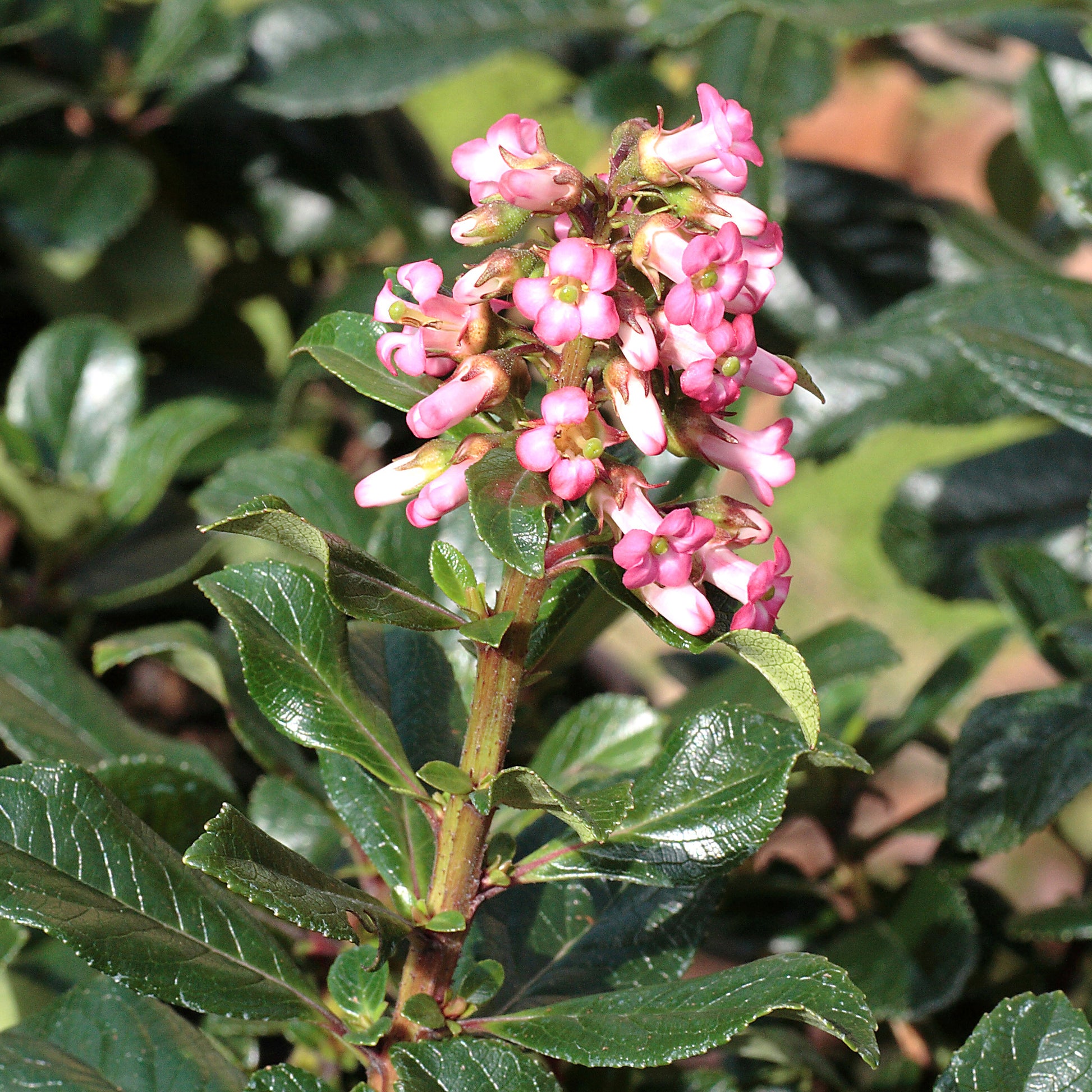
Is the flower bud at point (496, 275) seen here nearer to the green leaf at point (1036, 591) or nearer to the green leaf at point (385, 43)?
the green leaf at point (1036, 591)

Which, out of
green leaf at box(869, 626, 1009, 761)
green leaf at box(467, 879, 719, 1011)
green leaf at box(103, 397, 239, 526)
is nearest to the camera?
green leaf at box(467, 879, 719, 1011)

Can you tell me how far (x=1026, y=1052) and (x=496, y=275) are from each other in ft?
1.70

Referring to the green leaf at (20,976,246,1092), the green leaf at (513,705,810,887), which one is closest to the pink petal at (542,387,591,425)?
the green leaf at (513,705,810,887)

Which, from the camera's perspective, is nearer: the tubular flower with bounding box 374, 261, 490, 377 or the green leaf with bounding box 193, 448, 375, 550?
the tubular flower with bounding box 374, 261, 490, 377

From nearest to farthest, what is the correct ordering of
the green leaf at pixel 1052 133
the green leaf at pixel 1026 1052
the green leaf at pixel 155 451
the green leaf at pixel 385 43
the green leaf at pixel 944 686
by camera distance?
1. the green leaf at pixel 1026 1052
2. the green leaf at pixel 944 686
3. the green leaf at pixel 155 451
4. the green leaf at pixel 1052 133
5. the green leaf at pixel 385 43

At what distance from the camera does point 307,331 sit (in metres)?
0.75

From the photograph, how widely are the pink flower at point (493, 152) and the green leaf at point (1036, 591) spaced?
0.66m

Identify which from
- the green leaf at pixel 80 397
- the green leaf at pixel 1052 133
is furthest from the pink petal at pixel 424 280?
the green leaf at pixel 1052 133

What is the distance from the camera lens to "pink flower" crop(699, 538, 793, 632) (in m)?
0.64

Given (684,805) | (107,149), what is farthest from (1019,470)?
(107,149)

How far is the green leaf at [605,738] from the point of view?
885 millimetres

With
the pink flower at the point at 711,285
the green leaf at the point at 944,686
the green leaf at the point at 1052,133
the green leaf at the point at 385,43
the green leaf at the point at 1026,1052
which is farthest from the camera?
the green leaf at the point at 385,43

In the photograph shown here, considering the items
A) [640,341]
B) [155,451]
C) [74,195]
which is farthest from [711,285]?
[74,195]

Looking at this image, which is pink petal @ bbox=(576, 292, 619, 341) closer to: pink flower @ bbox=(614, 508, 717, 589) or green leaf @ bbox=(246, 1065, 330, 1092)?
pink flower @ bbox=(614, 508, 717, 589)
